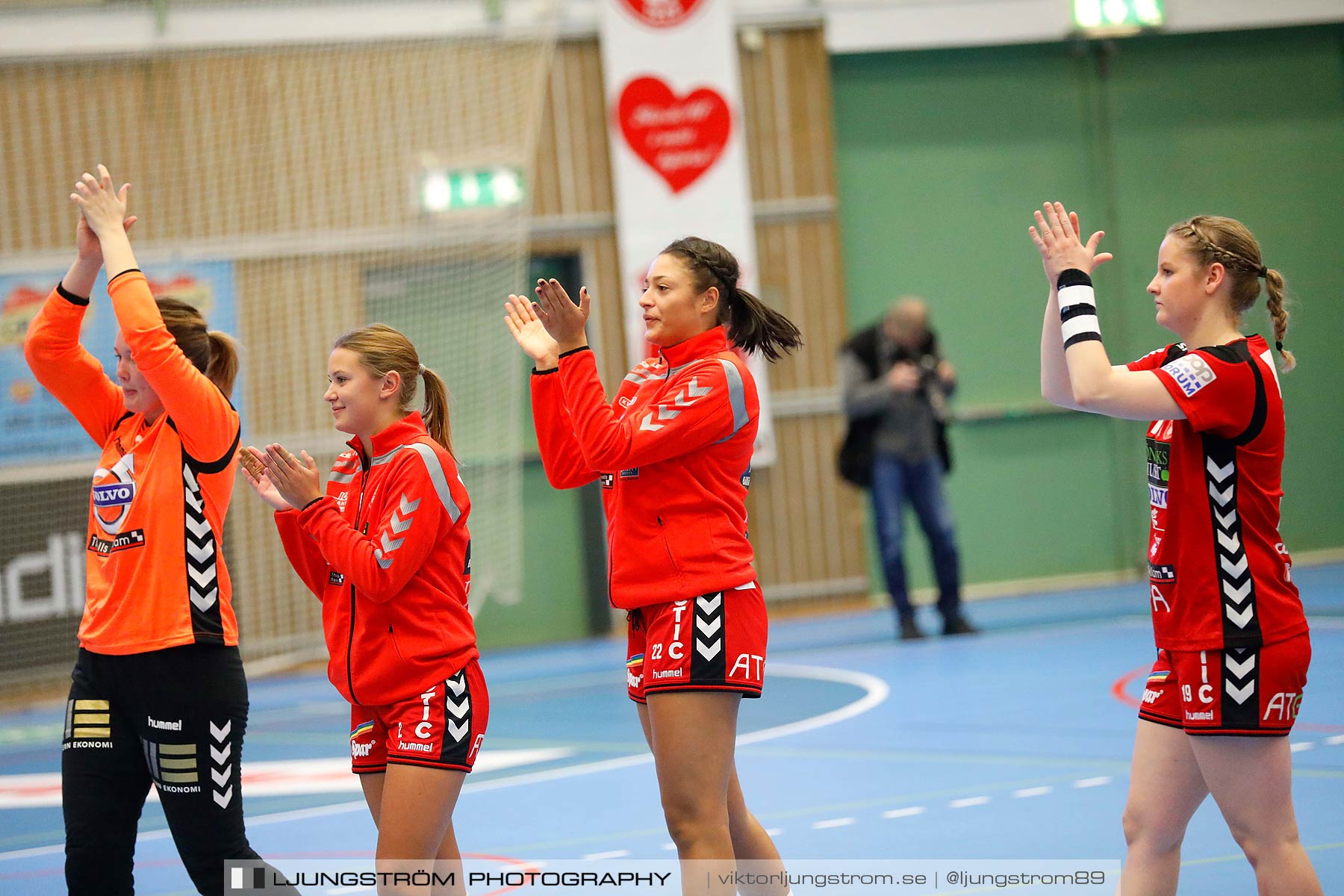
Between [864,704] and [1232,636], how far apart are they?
4.47 meters

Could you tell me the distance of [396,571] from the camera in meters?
3.09

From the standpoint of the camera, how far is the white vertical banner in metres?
11.2

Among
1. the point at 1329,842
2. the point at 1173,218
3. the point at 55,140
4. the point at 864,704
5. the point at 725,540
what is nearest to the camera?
the point at 725,540

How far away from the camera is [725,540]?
10.6ft

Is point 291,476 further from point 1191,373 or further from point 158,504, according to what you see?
point 1191,373

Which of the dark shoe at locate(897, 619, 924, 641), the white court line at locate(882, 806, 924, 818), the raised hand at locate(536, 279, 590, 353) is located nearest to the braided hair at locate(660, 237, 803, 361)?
the raised hand at locate(536, 279, 590, 353)

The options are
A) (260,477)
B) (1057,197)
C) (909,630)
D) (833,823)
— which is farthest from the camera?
(1057,197)

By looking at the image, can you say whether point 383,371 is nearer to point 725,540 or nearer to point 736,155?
point 725,540

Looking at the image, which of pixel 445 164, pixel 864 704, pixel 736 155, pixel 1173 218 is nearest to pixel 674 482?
pixel 864 704

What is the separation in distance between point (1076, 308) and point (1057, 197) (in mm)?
Answer: 9932

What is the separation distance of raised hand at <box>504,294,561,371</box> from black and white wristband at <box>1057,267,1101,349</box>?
43.2 inches

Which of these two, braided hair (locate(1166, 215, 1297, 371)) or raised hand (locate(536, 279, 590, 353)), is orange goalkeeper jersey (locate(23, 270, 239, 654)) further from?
braided hair (locate(1166, 215, 1297, 371))

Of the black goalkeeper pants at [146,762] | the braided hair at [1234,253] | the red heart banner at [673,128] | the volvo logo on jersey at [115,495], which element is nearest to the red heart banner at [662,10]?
the red heart banner at [673,128]

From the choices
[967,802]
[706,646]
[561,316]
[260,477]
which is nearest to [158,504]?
[260,477]
